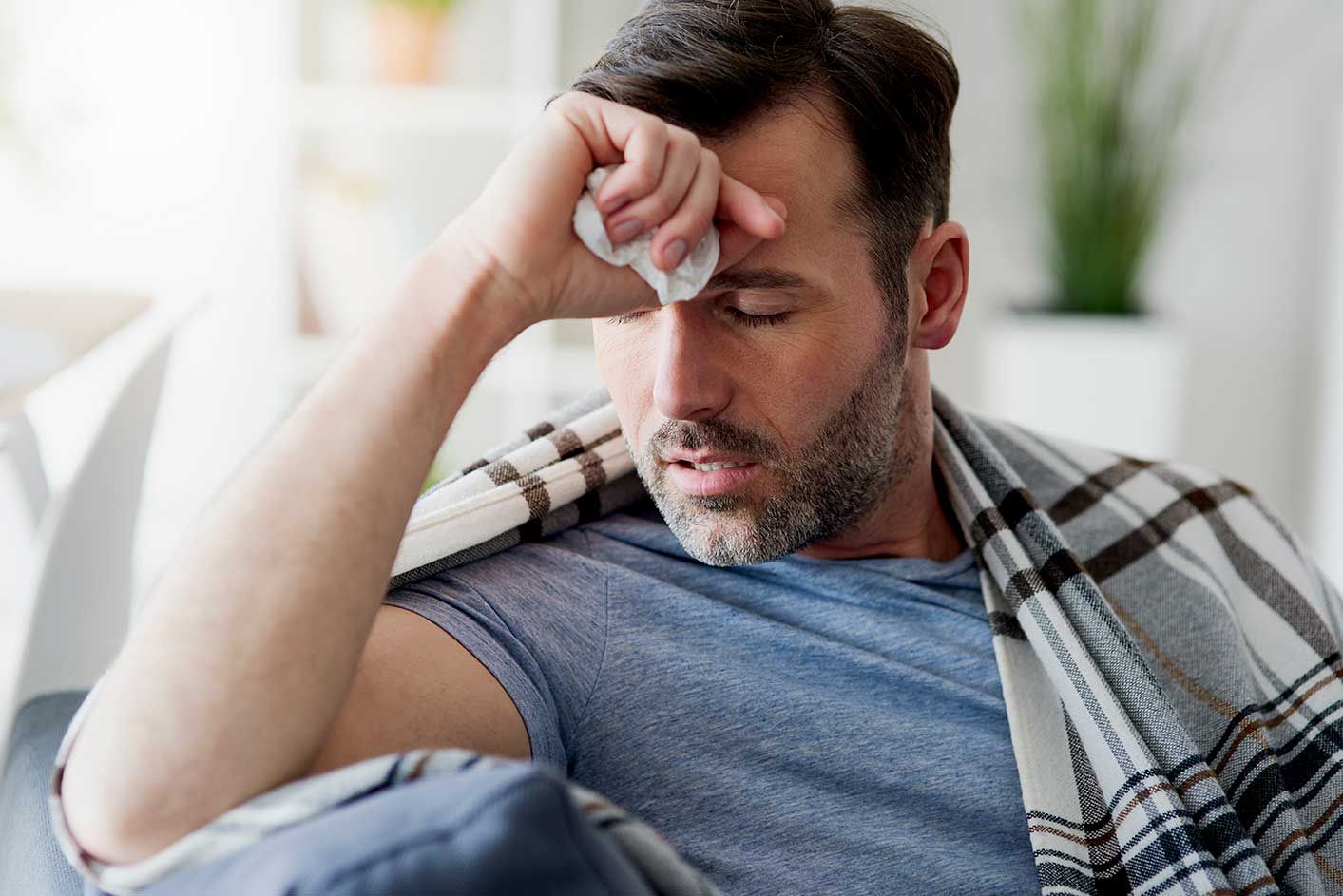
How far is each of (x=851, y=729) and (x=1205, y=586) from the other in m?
0.44

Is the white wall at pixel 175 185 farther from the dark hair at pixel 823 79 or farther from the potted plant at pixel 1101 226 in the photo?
the dark hair at pixel 823 79

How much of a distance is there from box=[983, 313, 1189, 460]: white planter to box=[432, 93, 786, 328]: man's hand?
2.63m

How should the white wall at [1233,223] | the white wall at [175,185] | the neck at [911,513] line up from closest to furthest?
1. the neck at [911,513]
2. the white wall at [175,185]
3. the white wall at [1233,223]

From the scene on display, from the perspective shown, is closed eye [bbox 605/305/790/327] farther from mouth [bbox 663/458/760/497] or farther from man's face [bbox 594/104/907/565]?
mouth [bbox 663/458/760/497]

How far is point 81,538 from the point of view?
134 centimetres

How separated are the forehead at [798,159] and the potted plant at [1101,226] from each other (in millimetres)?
2359

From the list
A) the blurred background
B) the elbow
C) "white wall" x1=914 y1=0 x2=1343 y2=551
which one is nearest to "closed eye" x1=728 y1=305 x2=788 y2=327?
the elbow

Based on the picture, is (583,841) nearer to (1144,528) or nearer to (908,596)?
(908,596)

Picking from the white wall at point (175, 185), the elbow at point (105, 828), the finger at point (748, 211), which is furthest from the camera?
the white wall at point (175, 185)

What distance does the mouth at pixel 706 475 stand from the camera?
4.00 ft

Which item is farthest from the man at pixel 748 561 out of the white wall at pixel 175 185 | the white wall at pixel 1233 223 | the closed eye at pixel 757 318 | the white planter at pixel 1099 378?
the white wall at pixel 1233 223

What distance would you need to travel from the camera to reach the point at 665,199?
0.98 metres

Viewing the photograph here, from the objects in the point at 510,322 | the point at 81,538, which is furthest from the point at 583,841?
the point at 81,538

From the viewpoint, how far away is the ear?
141 centimetres
